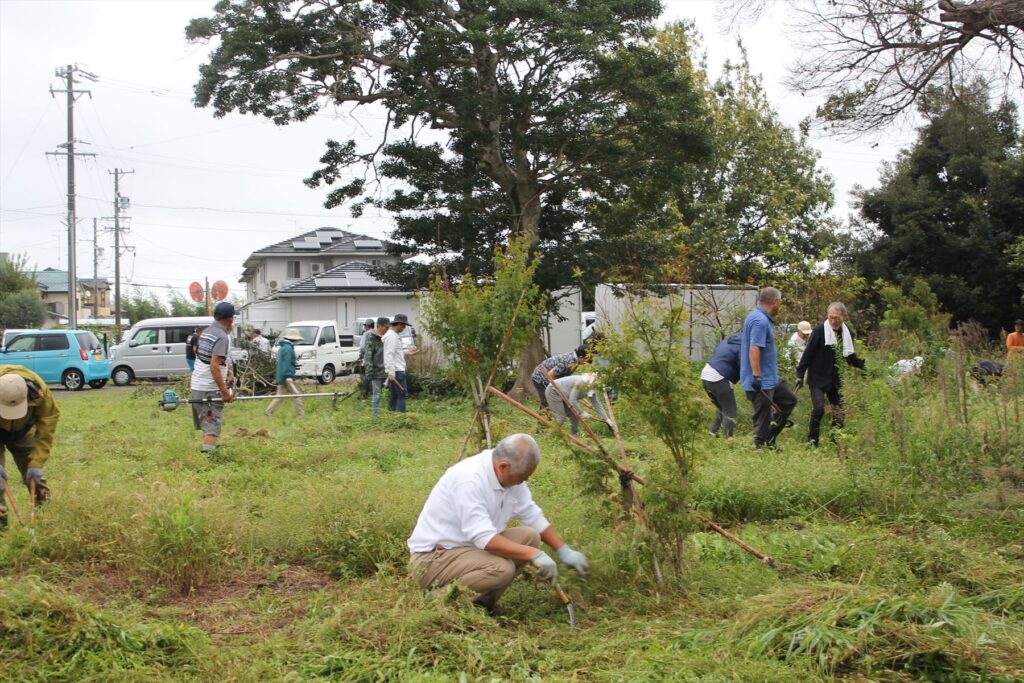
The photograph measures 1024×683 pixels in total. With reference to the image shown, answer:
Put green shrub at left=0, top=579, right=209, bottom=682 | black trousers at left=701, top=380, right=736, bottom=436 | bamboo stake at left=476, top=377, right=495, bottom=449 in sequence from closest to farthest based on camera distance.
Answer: green shrub at left=0, top=579, right=209, bottom=682 → bamboo stake at left=476, top=377, right=495, bottom=449 → black trousers at left=701, top=380, right=736, bottom=436

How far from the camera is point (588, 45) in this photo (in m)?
14.6

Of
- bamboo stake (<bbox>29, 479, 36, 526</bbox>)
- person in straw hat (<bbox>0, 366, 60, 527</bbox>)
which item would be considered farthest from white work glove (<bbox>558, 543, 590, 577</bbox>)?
person in straw hat (<bbox>0, 366, 60, 527</bbox>)

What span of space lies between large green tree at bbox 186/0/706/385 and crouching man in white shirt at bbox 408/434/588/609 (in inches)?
433

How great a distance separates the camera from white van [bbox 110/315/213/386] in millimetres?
24703

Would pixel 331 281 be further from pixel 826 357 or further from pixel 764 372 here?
pixel 764 372

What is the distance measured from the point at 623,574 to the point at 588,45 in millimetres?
11469

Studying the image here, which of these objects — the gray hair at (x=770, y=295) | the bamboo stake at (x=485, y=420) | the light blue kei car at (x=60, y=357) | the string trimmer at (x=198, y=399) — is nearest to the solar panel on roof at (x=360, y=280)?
the light blue kei car at (x=60, y=357)

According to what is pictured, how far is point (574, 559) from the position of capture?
4.67m

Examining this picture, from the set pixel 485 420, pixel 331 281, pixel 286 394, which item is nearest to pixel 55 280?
pixel 331 281

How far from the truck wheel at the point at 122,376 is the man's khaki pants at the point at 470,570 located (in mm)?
22599

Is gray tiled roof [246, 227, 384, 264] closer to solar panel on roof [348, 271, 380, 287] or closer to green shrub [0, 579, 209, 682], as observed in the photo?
solar panel on roof [348, 271, 380, 287]

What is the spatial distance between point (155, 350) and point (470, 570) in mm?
22415

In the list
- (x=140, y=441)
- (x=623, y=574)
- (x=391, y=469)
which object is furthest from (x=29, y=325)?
(x=623, y=574)

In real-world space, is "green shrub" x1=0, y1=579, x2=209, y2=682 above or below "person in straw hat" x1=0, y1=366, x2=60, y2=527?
below
